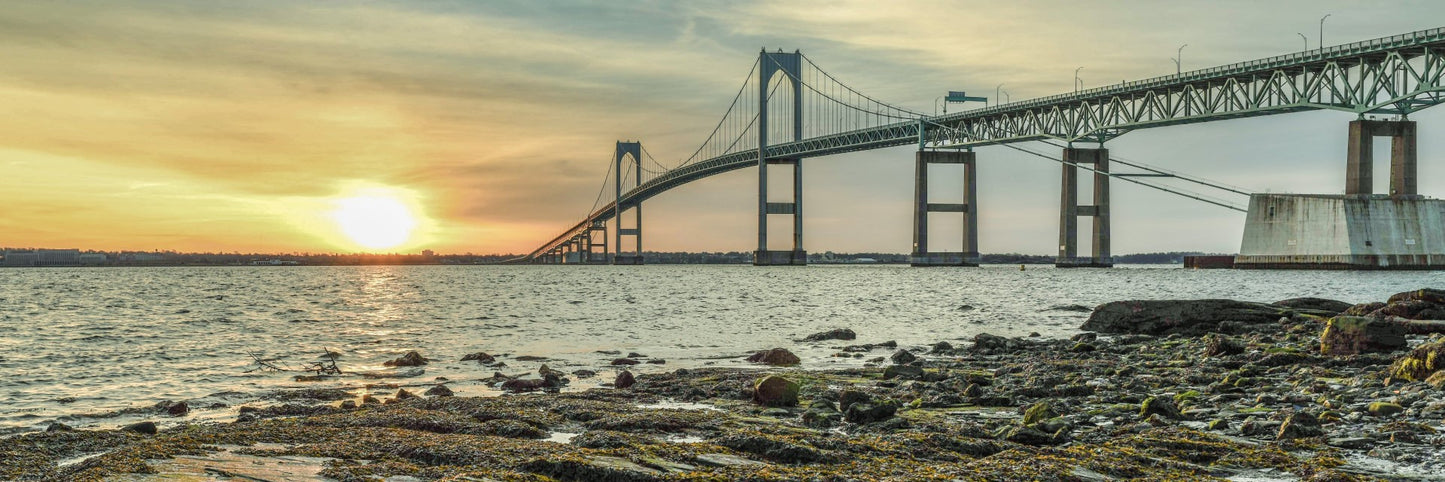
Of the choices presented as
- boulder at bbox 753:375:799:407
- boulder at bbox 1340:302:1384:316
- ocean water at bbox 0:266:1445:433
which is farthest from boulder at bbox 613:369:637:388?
boulder at bbox 1340:302:1384:316

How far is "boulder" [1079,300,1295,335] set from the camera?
740 inches

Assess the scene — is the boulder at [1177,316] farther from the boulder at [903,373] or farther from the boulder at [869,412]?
the boulder at [869,412]

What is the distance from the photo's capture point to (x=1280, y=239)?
6775 centimetres

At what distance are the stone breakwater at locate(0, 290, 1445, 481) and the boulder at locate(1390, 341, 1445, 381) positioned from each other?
2 cm

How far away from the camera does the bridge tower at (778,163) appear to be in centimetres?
10669

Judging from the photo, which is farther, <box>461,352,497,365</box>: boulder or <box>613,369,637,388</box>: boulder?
<box>461,352,497,365</box>: boulder

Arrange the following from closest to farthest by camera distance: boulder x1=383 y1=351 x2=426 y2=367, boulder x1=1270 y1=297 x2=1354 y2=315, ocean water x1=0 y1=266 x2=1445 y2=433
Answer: ocean water x1=0 y1=266 x2=1445 y2=433 < boulder x1=383 y1=351 x2=426 y2=367 < boulder x1=1270 y1=297 x2=1354 y2=315

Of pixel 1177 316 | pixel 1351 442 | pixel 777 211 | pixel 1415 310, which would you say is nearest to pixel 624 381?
pixel 1351 442

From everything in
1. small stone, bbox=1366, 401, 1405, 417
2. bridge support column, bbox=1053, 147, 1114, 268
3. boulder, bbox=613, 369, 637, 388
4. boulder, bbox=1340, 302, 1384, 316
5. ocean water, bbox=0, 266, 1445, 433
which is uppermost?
bridge support column, bbox=1053, 147, 1114, 268

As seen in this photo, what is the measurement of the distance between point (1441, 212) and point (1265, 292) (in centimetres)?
3406

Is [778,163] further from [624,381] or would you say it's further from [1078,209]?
[624,381]

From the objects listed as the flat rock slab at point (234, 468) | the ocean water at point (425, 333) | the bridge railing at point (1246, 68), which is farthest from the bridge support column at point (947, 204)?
the flat rock slab at point (234, 468)

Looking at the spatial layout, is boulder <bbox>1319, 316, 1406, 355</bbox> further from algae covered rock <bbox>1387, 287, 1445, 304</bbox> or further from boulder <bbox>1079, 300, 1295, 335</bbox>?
algae covered rock <bbox>1387, 287, 1445, 304</bbox>

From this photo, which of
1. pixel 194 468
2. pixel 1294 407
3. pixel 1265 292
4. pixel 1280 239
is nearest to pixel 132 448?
pixel 194 468
